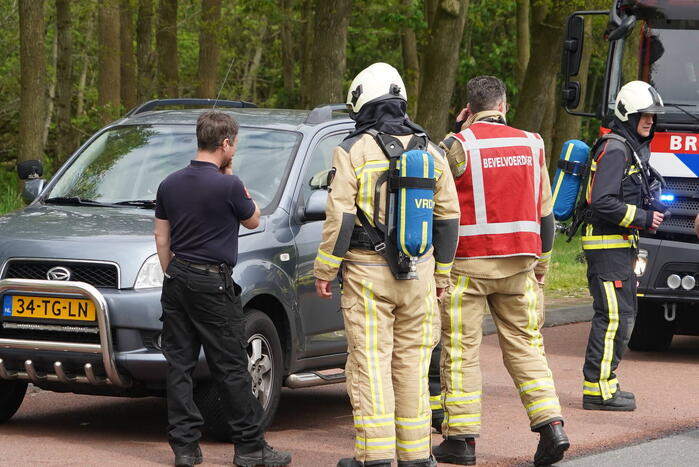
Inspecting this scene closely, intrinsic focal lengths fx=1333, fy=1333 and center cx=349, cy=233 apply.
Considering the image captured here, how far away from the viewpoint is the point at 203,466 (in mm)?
6719

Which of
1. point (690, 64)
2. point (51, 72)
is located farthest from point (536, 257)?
point (51, 72)

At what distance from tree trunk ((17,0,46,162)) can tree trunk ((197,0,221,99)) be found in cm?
598

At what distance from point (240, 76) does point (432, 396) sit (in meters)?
35.4

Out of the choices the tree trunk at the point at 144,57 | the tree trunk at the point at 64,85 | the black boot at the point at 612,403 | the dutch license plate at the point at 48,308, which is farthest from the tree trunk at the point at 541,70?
the dutch license plate at the point at 48,308

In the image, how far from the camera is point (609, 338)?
28.6 ft

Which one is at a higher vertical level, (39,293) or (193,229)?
(193,229)

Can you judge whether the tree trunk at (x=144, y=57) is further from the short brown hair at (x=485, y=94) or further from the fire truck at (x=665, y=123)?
the short brown hair at (x=485, y=94)

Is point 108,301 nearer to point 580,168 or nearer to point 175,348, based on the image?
point 175,348

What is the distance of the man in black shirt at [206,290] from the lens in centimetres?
657

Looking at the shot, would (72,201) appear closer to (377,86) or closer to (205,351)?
(205,351)

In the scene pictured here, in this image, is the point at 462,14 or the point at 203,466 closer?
the point at 203,466

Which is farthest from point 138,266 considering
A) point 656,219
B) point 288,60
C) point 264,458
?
point 288,60

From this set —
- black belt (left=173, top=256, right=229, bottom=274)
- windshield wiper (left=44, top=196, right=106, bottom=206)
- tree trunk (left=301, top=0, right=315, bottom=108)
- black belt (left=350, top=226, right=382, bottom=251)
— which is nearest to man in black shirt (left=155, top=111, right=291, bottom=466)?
black belt (left=173, top=256, right=229, bottom=274)

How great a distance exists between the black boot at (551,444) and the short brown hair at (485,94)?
167 cm
